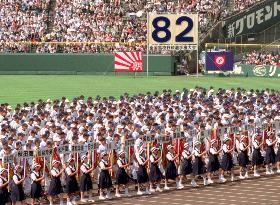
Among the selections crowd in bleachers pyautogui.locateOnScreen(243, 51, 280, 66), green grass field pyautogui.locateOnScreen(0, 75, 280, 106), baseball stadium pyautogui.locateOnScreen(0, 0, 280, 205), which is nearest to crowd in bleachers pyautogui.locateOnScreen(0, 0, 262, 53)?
baseball stadium pyautogui.locateOnScreen(0, 0, 280, 205)

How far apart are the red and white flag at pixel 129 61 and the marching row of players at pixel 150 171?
1134 inches

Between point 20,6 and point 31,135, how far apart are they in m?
40.6

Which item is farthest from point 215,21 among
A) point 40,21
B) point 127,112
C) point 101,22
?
point 127,112

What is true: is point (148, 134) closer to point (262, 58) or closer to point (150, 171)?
point (150, 171)

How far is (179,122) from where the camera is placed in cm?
2839

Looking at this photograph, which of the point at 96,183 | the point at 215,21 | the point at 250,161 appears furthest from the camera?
the point at 215,21

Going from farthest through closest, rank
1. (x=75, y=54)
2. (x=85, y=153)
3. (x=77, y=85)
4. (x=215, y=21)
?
(x=215, y=21)
(x=75, y=54)
(x=77, y=85)
(x=85, y=153)

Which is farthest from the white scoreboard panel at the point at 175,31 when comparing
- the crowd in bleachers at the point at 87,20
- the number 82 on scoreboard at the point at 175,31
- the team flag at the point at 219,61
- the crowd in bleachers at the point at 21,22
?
the crowd in bleachers at the point at 21,22

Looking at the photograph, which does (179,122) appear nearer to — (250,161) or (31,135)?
(250,161)

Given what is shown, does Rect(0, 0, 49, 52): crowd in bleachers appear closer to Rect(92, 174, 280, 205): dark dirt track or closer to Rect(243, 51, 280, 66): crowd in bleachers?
Rect(243, 51, 280, 66): crowd in bleachers

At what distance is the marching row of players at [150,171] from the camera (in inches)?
859

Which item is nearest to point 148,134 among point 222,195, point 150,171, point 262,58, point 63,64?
point 150,171

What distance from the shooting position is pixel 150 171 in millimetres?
24375

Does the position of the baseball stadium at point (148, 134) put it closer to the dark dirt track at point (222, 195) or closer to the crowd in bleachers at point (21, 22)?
the dark dirt track at point (222, 195)
